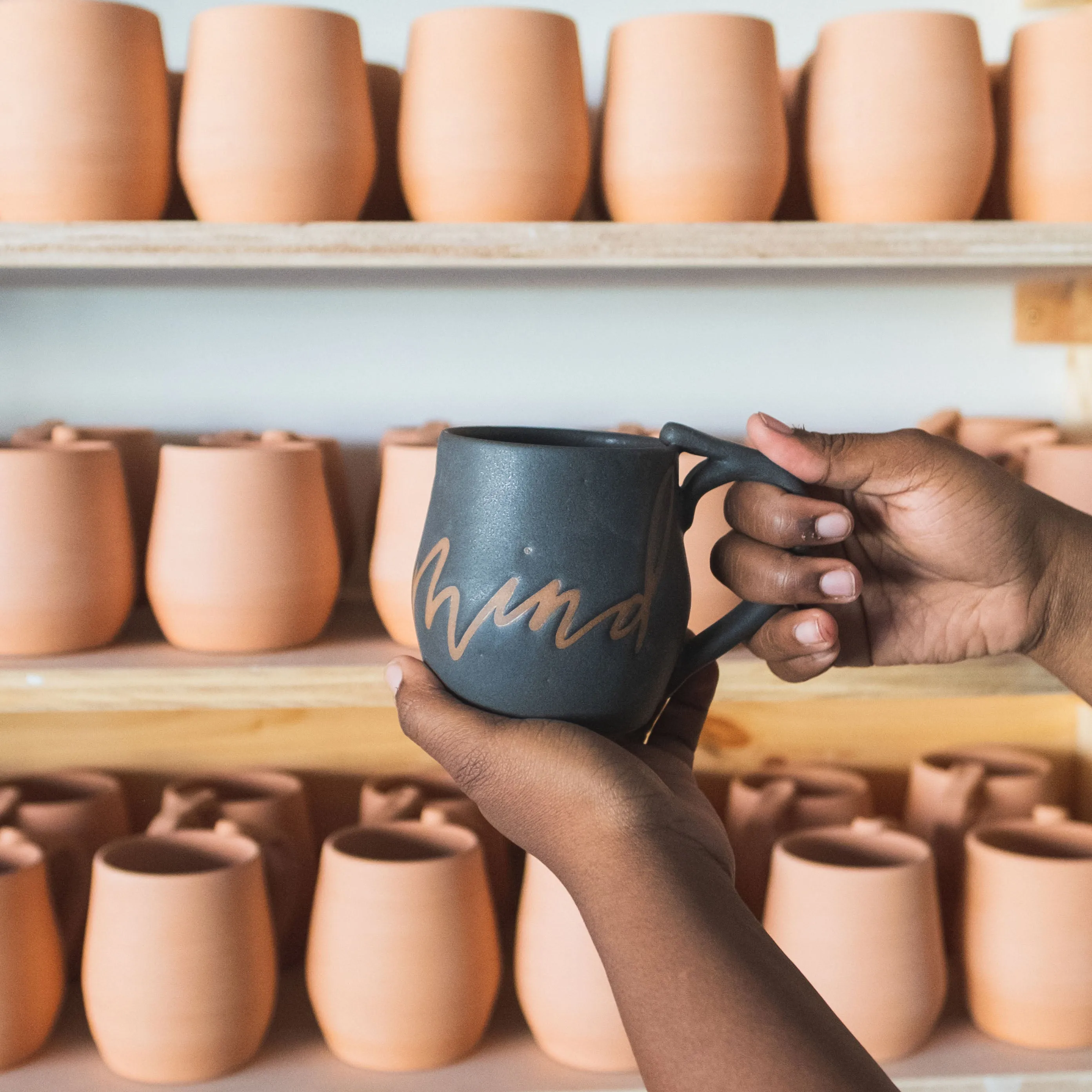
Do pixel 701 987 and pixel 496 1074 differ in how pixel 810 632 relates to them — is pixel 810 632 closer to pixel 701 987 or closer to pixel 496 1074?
pixel 701 987

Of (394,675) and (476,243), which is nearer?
(394,675)

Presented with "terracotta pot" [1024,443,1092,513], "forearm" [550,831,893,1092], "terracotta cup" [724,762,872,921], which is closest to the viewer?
"forearm" [550,831,893,1092]

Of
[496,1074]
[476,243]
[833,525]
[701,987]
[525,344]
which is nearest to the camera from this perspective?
[701,987]

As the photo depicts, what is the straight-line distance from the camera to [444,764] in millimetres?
598

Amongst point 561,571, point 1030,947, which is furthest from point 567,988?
point 561,571

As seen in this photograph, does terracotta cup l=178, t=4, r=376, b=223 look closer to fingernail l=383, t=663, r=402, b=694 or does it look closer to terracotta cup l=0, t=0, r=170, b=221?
terracotta cup l=0, t=0, r=170, b=221

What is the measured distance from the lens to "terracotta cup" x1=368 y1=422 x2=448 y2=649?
867 millimetres

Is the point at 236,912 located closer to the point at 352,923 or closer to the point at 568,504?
the point at 352,923

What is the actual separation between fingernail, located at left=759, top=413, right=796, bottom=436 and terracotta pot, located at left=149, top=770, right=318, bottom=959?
0.56 meters

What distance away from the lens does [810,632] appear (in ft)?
2.14

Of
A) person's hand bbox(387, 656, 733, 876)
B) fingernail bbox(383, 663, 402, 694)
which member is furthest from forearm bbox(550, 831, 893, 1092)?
fingernail bbox(383, 663, 402, 694)

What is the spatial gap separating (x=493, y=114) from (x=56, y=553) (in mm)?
447

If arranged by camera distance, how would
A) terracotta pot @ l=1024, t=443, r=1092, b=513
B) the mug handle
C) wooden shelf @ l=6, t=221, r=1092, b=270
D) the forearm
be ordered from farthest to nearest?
terracotta pot @ l=1024, t=443, r=1092, b=513, wooden shelf @ l=6, t=221, r=1092, b=270, the mug handle, the forearm

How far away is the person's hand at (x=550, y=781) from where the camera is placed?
1.79 ft
